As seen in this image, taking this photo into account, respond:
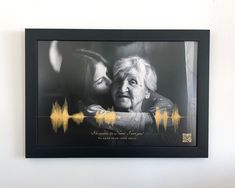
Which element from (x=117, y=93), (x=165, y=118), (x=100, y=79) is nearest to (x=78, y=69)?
(x=100, y=79)

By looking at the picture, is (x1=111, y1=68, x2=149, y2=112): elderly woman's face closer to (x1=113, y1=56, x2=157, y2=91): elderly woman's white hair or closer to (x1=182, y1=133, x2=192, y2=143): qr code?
(x1=113, y1=56, x2=157, y2=91): elderly woman's white hair

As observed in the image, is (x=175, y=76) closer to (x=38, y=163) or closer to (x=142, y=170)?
(x=142, y=170)

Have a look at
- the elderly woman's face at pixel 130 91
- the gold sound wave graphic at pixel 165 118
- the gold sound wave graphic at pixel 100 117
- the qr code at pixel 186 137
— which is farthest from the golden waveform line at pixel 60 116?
the qr code at pixel 186 137

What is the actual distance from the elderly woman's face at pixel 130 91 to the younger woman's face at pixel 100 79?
0.04 m

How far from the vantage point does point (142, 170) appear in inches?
62.7

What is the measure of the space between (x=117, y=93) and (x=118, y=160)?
0.36 meters

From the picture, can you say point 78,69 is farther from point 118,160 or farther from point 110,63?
point 118,160

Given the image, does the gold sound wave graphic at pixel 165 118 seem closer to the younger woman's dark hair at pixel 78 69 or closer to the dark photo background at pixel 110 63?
the dark photo background at pixel 110 63

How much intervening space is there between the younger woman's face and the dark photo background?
0.17 ft

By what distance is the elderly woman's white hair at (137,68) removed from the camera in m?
1.53
